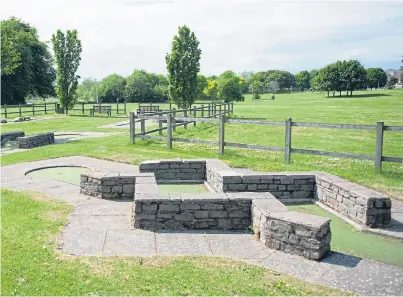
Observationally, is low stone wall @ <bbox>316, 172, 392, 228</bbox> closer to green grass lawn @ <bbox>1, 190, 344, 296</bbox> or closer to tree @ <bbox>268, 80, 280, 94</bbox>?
Result: green grass lawn @ <bbox>1, 190, 344, 296</bbox>

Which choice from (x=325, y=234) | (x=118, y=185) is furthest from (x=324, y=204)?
(x=118, y=185)

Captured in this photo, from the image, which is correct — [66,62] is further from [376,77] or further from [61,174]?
[376,77]

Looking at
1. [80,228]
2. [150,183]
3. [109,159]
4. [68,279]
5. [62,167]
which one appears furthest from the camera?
[109,159]

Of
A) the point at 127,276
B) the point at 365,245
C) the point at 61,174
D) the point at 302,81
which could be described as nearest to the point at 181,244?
the point at 127,276

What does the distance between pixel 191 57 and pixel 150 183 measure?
18.3 m

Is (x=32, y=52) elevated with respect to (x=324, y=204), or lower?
elevated

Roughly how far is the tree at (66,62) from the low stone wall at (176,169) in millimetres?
27877

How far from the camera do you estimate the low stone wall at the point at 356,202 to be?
19.8ft

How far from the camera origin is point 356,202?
6.31 meters

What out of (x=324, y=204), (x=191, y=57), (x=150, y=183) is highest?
(x=191, y=57)

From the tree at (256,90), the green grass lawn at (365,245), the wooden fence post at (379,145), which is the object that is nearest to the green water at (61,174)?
the green grass lawn at (365,245)

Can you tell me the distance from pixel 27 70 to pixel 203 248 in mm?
44095

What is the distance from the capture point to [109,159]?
453 inches

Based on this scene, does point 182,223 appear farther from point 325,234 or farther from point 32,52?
point 32,52
